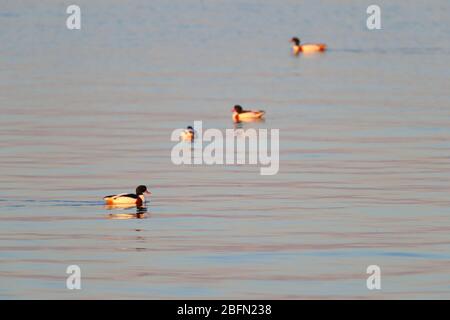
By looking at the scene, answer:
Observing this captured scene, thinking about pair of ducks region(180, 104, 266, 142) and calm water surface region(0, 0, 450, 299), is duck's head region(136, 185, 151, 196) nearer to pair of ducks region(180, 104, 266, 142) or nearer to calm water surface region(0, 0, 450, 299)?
calm water surface region(0, 0, 450, 299)

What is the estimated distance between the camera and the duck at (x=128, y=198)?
71.6 feet

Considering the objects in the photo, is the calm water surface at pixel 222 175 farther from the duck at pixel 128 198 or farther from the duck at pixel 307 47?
the duck at pixel 307 47

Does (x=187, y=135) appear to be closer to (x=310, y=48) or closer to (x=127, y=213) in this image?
(x=127, y=213)

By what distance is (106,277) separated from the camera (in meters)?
17.6

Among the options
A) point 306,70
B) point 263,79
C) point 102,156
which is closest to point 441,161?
point 102,156

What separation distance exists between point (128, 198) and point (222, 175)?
376cm

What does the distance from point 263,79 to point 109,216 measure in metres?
21.4

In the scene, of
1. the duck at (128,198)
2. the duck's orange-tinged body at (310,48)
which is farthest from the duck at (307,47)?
the duck at (128,198)

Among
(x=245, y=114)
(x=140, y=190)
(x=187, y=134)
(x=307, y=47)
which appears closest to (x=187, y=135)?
(x=187, y=134)

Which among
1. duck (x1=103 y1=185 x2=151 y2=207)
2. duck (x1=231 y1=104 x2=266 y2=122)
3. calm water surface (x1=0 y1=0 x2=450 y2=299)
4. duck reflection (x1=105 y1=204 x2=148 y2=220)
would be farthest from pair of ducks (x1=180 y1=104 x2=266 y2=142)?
duck reflection (x1=105 y1=204 x2=148 y2=220)

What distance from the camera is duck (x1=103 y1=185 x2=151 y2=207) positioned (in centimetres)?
2183

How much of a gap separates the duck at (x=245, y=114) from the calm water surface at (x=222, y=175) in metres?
0.28

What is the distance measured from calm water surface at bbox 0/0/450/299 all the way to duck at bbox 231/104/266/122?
0.91ft
